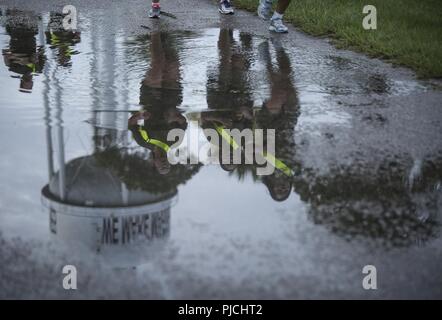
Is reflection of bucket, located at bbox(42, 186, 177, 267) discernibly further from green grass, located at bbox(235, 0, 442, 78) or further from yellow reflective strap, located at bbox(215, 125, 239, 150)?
green grass, located at bbox(235, 0, 442, 78)

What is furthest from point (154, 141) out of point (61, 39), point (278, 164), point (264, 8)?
point (264, 8)

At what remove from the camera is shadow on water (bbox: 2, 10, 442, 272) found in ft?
14.8

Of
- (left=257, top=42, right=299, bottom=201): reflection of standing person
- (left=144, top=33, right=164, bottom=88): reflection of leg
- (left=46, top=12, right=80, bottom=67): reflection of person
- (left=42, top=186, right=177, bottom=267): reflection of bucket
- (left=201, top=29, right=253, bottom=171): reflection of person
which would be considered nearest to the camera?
(left=42, top=186, right=177, bottom=267): reflection of bucket

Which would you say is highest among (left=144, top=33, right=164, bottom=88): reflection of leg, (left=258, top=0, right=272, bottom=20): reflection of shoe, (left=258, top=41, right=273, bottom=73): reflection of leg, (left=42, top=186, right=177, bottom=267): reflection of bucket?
(left=258, top=0, right=272, bottom=20): reflection of shoe

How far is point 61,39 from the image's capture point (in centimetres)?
1106

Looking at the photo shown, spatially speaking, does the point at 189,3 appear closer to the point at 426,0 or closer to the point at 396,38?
the point at 426,0

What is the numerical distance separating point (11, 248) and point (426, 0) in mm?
12168

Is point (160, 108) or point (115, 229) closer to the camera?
point (115, 229)

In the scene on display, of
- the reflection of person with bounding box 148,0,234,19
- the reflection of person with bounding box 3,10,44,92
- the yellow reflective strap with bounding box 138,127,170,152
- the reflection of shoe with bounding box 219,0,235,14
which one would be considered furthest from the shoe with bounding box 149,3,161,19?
the yellow reflective strap with bounding box 138,127,170,152

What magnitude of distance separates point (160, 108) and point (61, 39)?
4.63 meters

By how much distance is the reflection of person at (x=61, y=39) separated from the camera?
9.70 metres

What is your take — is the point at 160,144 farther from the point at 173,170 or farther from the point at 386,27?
the point at 386,27

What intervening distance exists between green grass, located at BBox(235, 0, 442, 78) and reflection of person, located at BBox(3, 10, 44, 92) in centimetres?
463

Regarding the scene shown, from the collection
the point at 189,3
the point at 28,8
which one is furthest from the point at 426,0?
the point at 28,8
